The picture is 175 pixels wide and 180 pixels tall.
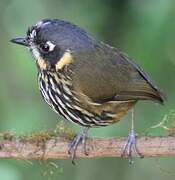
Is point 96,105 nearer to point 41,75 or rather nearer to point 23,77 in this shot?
point 41,75

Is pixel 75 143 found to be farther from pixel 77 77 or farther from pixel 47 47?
pixel 47 47

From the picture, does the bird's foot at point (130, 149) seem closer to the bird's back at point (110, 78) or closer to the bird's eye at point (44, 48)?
the bird's back at point (110, 78)

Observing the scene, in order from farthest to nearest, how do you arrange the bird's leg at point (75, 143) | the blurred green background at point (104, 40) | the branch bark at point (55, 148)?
1. the blurred green background at point (104, 40)
2. the bird's leg at point (75, 143)
3. the branch bark at point (55, 148)

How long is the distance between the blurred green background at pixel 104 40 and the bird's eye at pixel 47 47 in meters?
0.56

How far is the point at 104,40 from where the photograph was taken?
18.5 ft

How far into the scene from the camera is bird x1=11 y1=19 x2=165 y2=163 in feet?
15.9

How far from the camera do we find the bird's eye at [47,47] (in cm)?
485

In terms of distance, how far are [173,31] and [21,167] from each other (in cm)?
161

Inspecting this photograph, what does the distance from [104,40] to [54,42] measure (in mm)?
853

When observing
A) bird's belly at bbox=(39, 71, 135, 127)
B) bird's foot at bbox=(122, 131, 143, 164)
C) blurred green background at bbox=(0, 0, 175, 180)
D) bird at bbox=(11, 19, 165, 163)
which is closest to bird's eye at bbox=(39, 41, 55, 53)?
bird at bbox=(11, 19, 165, 163)

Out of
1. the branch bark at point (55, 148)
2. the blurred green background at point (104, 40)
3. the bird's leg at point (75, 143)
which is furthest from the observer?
the blurred green background at point (104, 40)

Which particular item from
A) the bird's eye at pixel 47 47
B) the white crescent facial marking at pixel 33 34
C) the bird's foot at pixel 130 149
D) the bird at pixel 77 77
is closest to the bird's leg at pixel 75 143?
the bird at pixel 77 77

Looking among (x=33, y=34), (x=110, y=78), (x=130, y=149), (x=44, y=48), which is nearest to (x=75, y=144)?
(x=130, y=149)

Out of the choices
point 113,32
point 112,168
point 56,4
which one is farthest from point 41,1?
point 112,168
